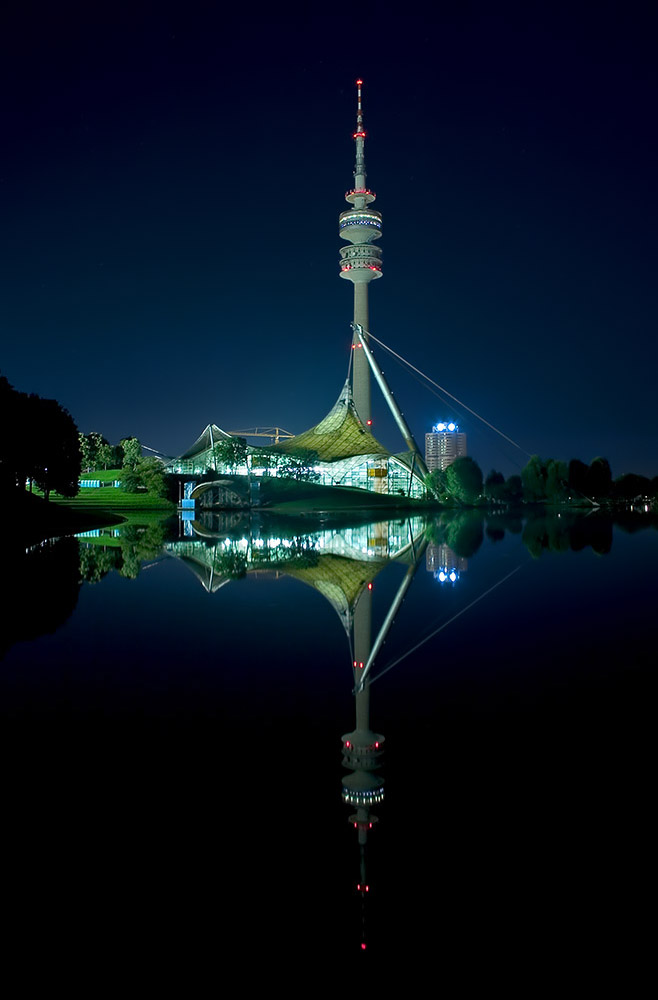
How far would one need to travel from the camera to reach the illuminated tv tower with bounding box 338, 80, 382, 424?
442ft

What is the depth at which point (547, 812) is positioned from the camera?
4.83 meters

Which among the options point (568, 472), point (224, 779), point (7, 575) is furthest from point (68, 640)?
point (568, 472)

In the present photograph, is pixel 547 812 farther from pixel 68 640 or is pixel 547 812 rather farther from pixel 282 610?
pixel 282 610

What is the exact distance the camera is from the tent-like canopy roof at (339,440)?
4345 inches

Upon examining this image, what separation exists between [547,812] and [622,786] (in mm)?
829

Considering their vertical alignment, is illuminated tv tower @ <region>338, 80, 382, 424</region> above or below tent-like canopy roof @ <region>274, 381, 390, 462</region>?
above

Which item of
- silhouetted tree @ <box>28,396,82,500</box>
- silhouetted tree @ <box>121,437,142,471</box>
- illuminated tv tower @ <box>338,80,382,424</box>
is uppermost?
illuminated tv tower @ <box>338,80,382,424</box>

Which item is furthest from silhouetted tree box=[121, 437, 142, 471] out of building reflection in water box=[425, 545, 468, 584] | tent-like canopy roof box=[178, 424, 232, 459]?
building reflection in water box=[425, 545, 468, 584]

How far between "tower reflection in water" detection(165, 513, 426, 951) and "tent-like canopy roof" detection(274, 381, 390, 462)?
7286 centimetres

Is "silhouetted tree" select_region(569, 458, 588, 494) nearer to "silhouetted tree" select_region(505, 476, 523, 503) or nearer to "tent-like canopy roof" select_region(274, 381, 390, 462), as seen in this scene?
"silhouetted tree" select_region(505, 476, 523, 503)

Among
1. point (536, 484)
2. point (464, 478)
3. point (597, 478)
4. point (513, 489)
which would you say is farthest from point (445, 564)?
point (513, 489)

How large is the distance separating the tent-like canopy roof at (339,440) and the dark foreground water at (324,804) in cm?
9817

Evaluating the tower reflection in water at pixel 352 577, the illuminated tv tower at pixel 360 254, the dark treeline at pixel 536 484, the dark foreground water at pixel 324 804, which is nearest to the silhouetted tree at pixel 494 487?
the dark treeline at pixel 536 484

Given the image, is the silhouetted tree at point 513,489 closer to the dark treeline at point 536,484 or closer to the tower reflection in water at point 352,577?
the dark treeline at point 536,484
